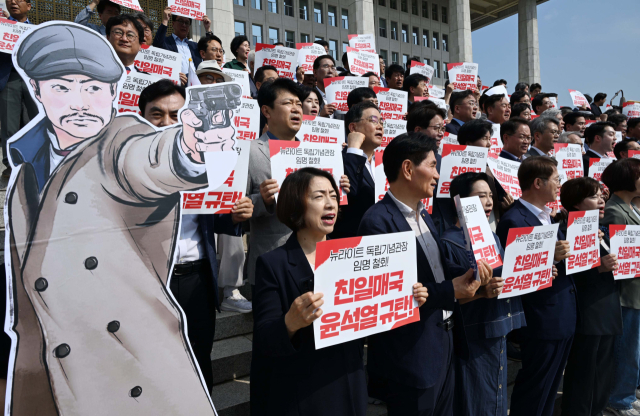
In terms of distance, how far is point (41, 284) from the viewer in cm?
184

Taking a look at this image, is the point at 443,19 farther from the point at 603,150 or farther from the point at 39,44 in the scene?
the point at 39,44

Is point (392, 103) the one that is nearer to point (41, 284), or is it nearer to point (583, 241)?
point (583, 241)

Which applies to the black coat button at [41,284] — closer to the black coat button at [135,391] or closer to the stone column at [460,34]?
the black coat button at [135,391]

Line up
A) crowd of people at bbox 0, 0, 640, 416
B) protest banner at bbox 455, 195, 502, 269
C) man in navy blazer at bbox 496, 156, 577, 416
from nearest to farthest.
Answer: crowd of people at bbox 0, 0, 640, 416 → protest banner at bbox 455, 195, 502, 269 → man in navy blazer at bbox 496, 156, 577, 416

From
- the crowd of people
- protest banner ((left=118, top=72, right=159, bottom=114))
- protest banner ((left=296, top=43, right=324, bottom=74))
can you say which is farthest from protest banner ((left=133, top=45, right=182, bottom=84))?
protest banner ((left=296, top=43, right=324, bottom=74))

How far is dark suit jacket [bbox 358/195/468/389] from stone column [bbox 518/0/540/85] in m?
32.0

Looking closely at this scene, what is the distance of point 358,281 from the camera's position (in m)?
2.02

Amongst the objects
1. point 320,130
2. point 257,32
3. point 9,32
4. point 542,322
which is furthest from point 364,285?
point 257,32

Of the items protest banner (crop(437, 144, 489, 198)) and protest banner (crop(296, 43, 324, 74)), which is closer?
protest banner (crop(437, 144, 489, 198))

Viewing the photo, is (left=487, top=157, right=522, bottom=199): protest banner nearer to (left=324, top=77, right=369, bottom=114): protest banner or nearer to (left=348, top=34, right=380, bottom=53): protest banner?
(left=324, top=77, right=369, bottom=114): protest banner

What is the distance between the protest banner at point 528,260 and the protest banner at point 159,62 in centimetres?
381

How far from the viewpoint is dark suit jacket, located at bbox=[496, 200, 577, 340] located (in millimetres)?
3133

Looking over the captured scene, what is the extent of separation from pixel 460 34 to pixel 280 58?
23660 millimetres

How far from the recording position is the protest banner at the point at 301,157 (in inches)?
119
